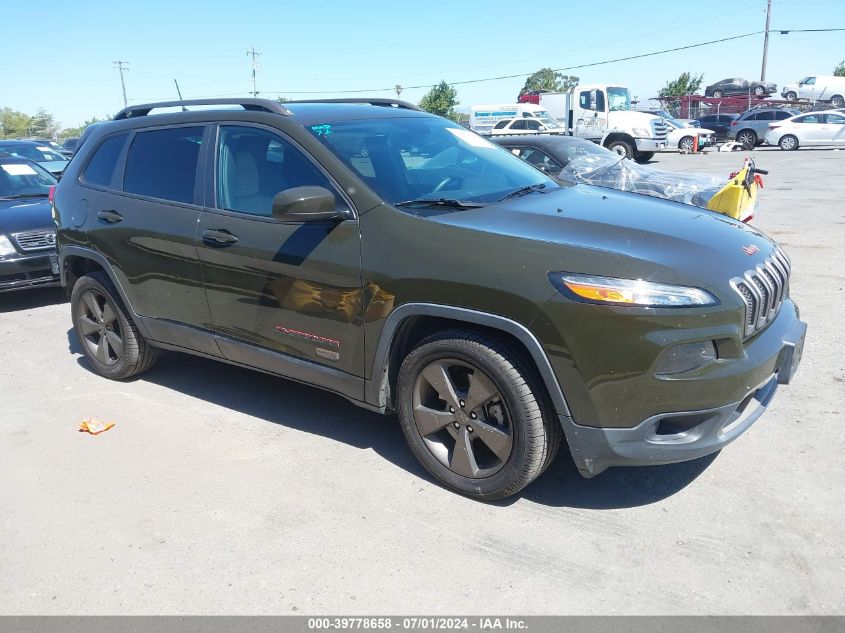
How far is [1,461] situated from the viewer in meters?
3.94

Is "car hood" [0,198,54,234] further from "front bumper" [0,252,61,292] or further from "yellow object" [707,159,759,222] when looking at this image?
"yellow object" [707,159,759,222]

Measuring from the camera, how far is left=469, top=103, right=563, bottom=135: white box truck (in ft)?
91.0

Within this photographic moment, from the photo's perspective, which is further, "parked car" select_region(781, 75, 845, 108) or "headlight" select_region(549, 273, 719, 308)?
"parked car" select_region(781, 75, 845, 108)

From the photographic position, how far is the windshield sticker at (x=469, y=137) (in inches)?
173

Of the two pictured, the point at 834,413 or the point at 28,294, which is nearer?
the point at 834,413

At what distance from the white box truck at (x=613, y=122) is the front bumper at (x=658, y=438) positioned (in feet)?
73.2

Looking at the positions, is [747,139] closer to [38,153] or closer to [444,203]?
[38,153]

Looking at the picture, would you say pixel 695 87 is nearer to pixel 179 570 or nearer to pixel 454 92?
pixel 454 92

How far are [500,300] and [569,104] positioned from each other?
24.7m

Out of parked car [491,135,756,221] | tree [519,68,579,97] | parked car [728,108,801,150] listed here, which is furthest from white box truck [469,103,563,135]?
tree [519,68,579,97]

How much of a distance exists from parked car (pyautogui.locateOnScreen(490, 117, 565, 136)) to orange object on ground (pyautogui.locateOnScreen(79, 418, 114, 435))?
23.4m

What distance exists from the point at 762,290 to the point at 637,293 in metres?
0.72

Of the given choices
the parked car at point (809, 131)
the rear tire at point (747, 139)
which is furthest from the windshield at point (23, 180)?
the rear tire at point (747, 139)

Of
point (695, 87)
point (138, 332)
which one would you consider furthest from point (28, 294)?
point (695, 87)
